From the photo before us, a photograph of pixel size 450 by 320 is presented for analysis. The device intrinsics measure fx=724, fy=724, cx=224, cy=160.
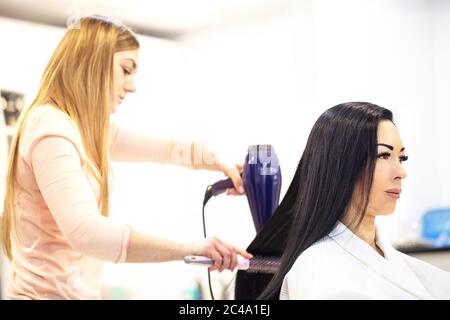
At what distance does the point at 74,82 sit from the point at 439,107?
0.96 metres

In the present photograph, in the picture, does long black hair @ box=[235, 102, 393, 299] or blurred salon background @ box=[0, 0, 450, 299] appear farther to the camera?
blurred salon background @ box=[0, 0, 450, 299]

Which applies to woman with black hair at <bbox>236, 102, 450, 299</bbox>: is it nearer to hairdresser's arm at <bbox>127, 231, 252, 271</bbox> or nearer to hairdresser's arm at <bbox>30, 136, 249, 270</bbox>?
hairdresser's arm at <bbox>127, 231, 252, 271</bbox>

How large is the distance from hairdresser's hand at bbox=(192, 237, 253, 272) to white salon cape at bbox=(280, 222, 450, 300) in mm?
207

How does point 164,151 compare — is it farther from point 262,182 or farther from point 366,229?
point 366,229

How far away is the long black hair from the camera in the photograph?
159 centimetres

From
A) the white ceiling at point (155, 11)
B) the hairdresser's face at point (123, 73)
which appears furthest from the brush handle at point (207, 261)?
the white ceiling at point (155, 11)

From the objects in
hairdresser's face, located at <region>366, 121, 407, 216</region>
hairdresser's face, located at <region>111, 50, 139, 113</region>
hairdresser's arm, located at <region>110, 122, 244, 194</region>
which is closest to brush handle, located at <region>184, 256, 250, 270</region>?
hairdresser's arm, located at <region>110, 122, 244, 194</region>

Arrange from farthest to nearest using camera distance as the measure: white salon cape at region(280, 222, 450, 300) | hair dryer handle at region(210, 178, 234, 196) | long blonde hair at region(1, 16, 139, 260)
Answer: hair dryer handle at region(210, 178, 234, 196) → long blonde hair at region(1, 16, 139, 260) → white salon cape at region(280, 222, 450, 300)

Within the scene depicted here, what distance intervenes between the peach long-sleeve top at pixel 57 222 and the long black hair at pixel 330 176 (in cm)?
40

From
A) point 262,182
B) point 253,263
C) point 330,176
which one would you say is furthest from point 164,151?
point 330,176

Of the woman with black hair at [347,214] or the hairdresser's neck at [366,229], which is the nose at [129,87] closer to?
the woman with black hair at [347,214]

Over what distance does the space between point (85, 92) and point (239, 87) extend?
0.42 m

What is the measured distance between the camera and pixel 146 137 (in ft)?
6.50
